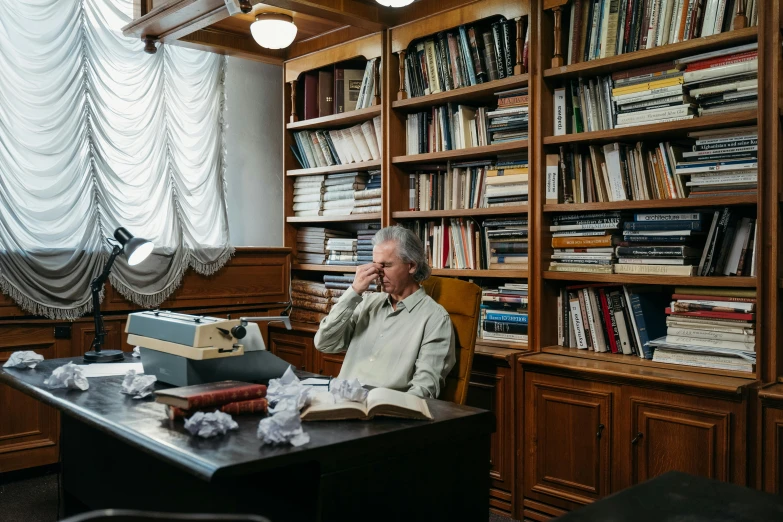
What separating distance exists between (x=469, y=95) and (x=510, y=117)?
0.28 meters

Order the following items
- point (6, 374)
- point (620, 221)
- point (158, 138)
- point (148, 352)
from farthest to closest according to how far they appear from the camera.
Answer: point (158, 138) < point (620, 221) < point (6, 374) < point (148, 352)

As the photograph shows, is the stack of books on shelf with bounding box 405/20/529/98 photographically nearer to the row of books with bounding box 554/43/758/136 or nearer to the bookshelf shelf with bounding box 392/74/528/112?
the bookshelf shelf with bounding box 392/74/528/112

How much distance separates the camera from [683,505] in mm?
1273

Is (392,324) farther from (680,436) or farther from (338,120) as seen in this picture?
(338,120)

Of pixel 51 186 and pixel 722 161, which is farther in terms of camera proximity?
pixel 51 186

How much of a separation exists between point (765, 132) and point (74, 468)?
2.82m

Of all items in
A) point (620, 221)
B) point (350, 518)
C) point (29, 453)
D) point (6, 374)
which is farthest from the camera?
point (29, 453)

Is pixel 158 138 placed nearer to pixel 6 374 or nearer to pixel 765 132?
pixel 6 374

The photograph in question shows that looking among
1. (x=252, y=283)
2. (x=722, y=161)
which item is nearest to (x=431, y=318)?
(x=722, y=161)

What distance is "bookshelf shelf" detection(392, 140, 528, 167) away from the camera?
3311 millimetres

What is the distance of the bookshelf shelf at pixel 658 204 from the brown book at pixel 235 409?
1.68m

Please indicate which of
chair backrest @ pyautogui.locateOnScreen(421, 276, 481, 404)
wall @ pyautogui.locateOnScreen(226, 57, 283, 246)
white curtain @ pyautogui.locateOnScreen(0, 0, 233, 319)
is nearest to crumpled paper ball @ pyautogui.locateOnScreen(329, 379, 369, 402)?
chair backrest @ pyautogui.locateOnScreen(421, 276, 481, 404)

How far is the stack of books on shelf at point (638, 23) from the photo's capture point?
2729 mm

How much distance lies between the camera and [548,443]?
3027 millimetres
